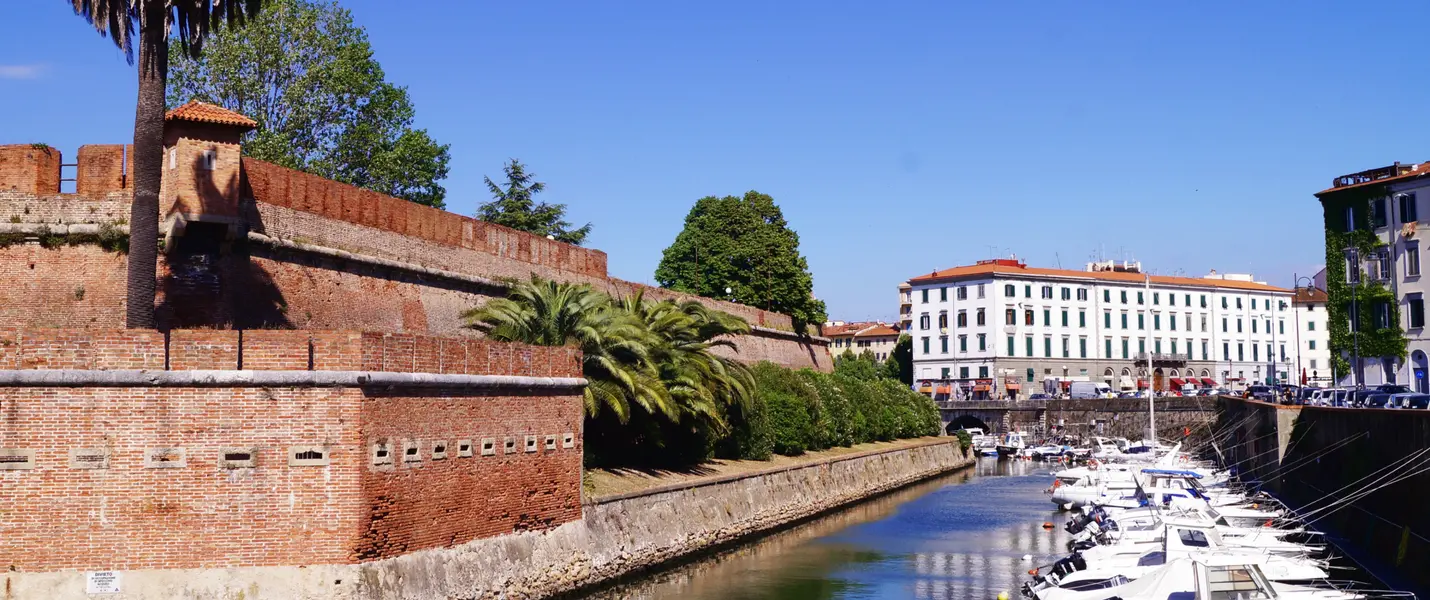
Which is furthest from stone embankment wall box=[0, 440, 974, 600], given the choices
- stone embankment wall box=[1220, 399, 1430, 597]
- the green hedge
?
stone embankment wall box=[1220, 399, 1430, 597]

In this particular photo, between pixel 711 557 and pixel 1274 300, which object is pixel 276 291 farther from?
pixel 1274 300

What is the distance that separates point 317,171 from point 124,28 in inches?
1196

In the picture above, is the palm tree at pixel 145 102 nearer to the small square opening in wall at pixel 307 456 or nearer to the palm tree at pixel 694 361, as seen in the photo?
the small square opening in wall at pixel 307 456

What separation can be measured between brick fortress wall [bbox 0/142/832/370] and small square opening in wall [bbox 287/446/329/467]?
8.27 m

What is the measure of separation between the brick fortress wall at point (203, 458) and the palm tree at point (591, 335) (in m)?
9.44

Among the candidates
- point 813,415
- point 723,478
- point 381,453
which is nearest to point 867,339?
point 813,415

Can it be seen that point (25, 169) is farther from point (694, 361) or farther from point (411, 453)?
point (694, 361)

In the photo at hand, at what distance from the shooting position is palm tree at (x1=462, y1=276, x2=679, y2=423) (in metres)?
31.4

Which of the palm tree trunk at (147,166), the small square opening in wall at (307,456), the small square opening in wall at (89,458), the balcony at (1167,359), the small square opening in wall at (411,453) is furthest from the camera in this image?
the balcony at (1167,359)

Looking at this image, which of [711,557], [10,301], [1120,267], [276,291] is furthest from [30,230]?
[1120,267]

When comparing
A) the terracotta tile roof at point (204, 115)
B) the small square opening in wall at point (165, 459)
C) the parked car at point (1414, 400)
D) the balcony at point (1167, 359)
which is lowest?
the small square opening in wall at point (165, 459)

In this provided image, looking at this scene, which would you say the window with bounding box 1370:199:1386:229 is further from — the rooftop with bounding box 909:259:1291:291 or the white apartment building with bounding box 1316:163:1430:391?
the rooftop with bounding box 909:259:1291:291

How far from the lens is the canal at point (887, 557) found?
98.8ft

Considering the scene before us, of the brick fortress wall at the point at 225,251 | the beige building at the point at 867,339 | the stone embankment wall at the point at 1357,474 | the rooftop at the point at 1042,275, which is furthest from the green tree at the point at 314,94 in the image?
the beige building at the point at 867,339
